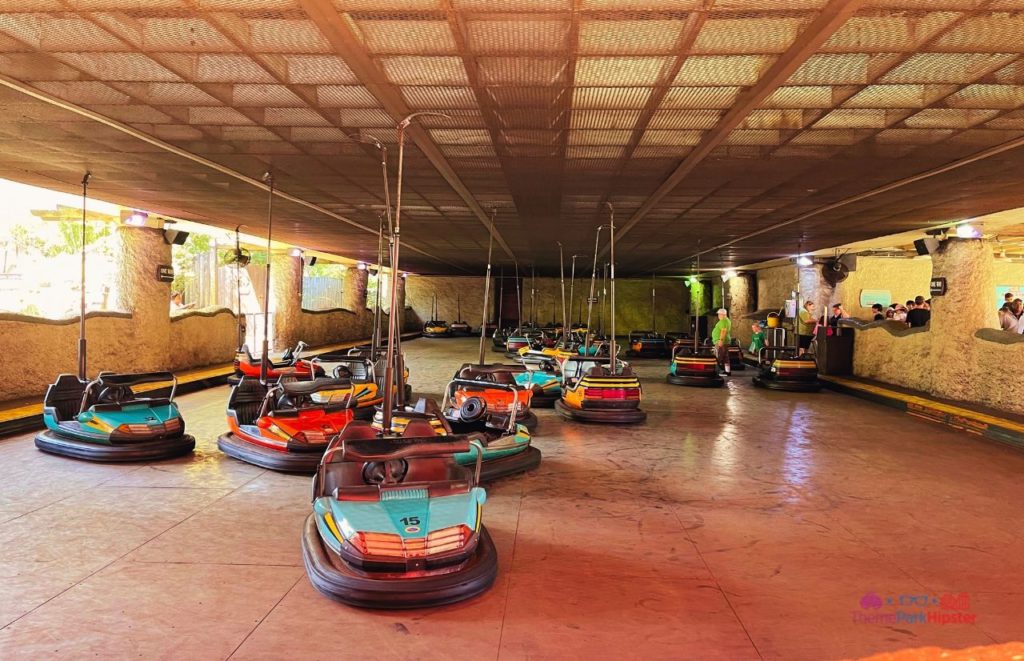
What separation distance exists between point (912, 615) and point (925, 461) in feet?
12.1

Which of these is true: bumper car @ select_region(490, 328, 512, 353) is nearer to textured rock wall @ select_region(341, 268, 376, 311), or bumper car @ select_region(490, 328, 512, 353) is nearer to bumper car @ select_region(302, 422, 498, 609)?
textured rock wall @ select_region(341, 268, 376, 311)

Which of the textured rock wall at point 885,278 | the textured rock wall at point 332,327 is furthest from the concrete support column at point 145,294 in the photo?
the textured rock wall at point 885,278

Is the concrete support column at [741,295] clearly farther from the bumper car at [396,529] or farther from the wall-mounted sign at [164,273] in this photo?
the bumper car at [396,529]

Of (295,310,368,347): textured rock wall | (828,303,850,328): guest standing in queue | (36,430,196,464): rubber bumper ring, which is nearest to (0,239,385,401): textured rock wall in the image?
(36,430,196,464): rubber bumper ring

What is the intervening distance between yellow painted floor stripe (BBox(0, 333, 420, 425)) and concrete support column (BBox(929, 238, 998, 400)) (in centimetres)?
1087

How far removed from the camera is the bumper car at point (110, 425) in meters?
5.26

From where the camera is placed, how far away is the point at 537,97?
4672mm

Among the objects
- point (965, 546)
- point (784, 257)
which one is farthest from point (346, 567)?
point (784, 257)

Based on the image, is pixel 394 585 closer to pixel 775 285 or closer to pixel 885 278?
pixel 885 278

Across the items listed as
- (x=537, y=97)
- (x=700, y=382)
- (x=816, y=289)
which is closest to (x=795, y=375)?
(x=700, y=382)

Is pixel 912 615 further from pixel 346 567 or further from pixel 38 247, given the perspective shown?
pixel 38 247

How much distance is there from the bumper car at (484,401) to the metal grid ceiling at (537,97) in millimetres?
2204

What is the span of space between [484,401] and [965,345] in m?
7.06

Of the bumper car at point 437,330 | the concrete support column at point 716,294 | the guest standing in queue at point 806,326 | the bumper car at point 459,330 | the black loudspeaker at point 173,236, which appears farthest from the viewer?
the bumper car at point 459,330
